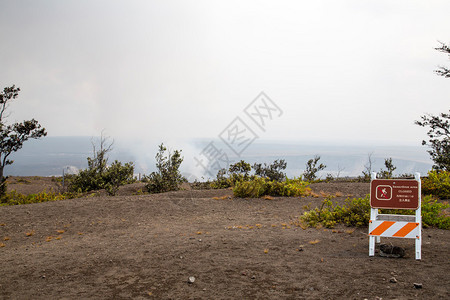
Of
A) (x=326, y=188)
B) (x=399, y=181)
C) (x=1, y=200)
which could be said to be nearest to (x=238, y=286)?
(x=399, y=181)

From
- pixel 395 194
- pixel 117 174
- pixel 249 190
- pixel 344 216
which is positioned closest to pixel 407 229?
pixel 395 194

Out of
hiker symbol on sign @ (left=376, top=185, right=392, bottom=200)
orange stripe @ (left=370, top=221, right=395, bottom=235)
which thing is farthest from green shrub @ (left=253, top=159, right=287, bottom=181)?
orange stripe @ (left=370, top=221, right=395, bottom=235)

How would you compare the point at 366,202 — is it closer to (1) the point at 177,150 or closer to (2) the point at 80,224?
(2) the point at 80,224

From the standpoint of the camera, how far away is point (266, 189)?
13.6 m

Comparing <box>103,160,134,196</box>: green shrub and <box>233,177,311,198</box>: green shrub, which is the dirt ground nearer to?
<box>233,177,311,198</box>: green shrub

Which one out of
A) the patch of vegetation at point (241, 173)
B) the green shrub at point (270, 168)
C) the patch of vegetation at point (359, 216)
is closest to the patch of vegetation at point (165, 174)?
the patch of vegetation at point (241, 173)

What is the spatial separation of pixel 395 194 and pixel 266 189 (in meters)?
7.13

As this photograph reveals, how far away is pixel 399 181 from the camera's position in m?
6.67

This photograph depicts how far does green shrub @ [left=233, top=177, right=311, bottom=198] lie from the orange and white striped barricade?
6600 millimetres

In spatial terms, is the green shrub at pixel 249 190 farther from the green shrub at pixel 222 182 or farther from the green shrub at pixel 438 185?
the green shrub at pixel 438 185

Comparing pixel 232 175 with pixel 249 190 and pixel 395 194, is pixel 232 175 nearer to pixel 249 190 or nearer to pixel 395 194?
pixel 249 190

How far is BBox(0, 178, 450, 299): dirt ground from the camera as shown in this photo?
521cm

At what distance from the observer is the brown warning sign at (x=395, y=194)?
21.5 feet

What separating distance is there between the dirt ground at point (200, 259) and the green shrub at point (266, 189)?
1.97 meters
